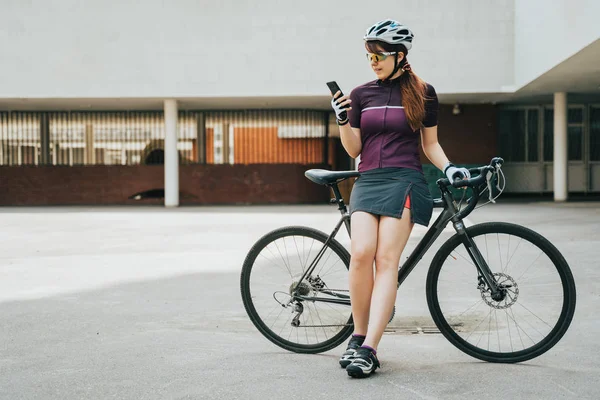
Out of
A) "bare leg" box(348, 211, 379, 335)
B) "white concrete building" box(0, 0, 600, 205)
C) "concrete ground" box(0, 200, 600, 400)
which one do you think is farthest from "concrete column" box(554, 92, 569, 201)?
"bare leg" box(348, 211, 379, 335)

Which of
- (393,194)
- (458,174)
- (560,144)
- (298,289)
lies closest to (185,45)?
(560,144)

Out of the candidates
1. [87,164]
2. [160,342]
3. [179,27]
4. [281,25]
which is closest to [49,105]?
[87,164]

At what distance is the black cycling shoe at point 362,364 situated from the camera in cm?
378

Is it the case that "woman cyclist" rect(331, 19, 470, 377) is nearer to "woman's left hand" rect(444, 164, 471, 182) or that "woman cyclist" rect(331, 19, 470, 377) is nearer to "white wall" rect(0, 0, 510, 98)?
"woman's left hand" rect(444, 164, 471, 182)

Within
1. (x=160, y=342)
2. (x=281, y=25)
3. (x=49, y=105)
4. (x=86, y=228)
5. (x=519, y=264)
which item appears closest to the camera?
(x=519, y=264)

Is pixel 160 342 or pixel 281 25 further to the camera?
pixel 281 25

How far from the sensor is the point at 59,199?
86.1 ft

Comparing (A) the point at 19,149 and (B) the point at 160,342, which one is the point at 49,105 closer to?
(A) the point at 19,149

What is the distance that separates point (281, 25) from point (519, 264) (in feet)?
61.9

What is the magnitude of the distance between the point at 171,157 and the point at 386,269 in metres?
20.1

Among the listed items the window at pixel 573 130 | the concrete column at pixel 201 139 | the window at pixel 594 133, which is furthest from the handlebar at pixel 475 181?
the window at pixel 594 133

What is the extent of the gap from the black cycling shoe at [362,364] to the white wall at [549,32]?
1123 cm

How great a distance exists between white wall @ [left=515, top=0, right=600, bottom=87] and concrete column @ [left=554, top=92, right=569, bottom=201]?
95.6 inches

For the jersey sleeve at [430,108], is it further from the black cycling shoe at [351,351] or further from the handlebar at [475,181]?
the black cycling shoe at [351,351]
